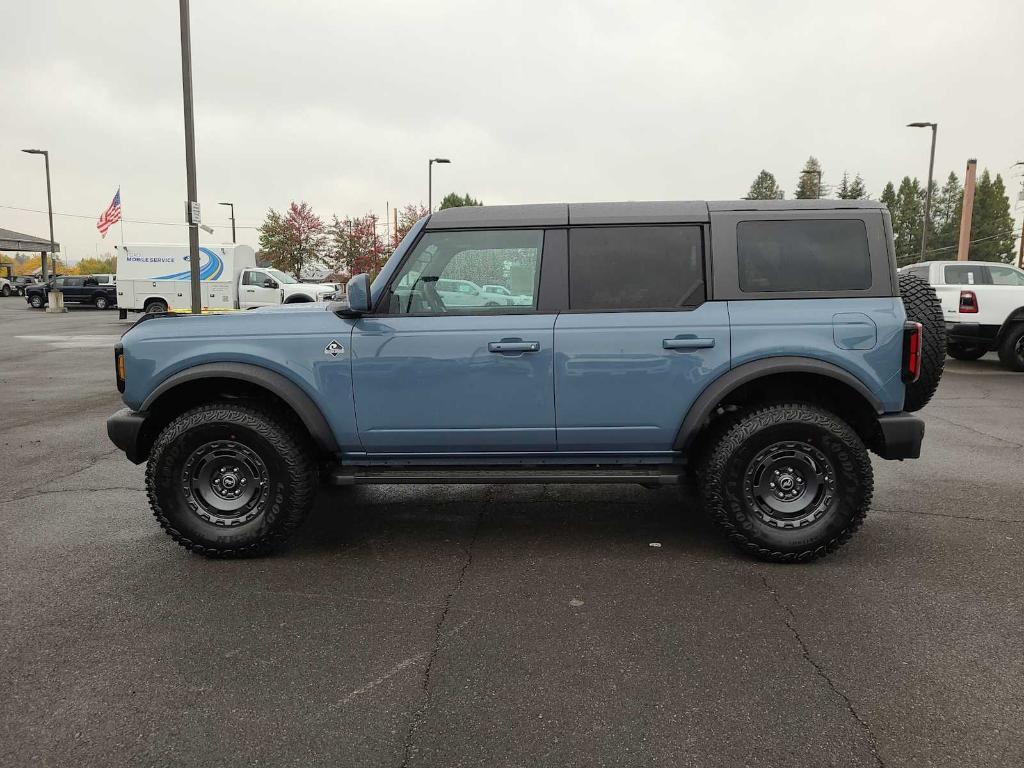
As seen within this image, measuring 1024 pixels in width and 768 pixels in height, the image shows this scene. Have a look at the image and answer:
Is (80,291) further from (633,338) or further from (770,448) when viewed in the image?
(770,448)

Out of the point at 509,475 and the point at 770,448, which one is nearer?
the point at 770,448

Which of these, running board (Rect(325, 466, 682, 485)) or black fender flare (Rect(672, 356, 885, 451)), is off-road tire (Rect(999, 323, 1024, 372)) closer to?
black fender flare (Rect(672, 356, 885, 451))

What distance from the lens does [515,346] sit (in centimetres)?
384

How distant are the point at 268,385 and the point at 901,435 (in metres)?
3.38

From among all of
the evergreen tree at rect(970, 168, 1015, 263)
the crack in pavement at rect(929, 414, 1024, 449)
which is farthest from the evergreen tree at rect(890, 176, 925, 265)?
the crack in pavement at rect(929, 414, 1024, 449)

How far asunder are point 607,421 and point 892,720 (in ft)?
6.20

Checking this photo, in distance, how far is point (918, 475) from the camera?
5.76 metres

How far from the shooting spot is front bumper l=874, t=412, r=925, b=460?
379cm

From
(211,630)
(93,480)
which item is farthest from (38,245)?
(211,630)

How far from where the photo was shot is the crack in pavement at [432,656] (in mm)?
2367

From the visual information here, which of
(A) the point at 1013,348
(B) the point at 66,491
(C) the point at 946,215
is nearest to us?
(B) the point at 66,491

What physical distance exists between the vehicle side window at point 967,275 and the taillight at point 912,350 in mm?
9932

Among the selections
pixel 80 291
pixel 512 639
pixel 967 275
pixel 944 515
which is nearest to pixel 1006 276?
pixel 967 275

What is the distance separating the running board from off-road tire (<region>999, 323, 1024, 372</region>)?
35.4 ft
